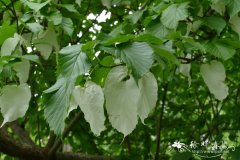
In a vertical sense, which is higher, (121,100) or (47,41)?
(121,100)

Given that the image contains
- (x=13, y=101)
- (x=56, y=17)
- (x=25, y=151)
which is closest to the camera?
(x=13, y=101)

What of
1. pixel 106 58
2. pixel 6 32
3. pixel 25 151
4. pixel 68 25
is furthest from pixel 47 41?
pixel 25 151

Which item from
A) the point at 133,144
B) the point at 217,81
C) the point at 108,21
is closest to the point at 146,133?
the point at 133,144

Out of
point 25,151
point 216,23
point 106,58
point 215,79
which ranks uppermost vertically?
point 106,58

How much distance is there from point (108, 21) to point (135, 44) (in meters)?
1.04

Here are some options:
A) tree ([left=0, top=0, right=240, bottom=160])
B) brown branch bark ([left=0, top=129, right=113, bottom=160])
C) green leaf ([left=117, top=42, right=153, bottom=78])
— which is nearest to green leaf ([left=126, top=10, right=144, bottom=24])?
tree ([left=0, top=0, right=240, bottom=160])

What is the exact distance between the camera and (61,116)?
723 millimetres

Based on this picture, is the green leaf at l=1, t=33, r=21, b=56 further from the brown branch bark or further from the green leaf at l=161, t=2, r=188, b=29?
the brown branch bark

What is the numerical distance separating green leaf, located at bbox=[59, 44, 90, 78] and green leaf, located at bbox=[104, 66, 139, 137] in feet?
0.16

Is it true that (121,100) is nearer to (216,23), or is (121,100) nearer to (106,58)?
(106,58)

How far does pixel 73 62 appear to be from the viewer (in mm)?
704

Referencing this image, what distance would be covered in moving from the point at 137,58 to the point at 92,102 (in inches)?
4.2

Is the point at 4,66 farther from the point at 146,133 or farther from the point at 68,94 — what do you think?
the point at 146,133

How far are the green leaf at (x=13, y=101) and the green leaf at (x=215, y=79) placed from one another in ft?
1.42
